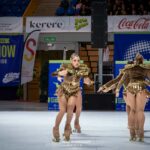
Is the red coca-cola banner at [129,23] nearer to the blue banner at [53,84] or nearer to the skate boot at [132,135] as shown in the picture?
the blue banner at [53,84]

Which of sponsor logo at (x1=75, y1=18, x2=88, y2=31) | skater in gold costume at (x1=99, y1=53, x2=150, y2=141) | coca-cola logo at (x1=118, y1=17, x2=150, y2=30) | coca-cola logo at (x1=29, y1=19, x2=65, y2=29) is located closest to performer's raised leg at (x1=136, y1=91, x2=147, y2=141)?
skater in gold costume at (x1=99, y1=53, x2=150, y2=141)

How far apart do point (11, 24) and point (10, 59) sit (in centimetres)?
152

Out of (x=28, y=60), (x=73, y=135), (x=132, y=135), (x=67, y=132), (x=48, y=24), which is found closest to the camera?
(x=67, y=132)

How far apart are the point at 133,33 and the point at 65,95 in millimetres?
10754

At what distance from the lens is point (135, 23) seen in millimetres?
17891

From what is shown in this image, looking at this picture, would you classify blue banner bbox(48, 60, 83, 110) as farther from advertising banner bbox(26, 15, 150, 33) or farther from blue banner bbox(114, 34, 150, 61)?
advertising banner bbox(26, 15, 150, 33)

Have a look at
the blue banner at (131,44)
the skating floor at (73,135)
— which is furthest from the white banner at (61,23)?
the skating floor at (73,135)

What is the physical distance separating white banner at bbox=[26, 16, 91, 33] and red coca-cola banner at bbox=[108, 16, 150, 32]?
3.10 feet

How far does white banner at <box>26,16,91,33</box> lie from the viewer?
1825 cm

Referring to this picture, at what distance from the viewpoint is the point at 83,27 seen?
18.2 m

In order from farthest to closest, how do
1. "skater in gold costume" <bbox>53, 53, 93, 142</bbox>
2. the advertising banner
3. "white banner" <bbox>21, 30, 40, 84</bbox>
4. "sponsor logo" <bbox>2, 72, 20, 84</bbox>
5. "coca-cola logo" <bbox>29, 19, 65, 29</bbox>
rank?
"sponsor logo" <bbox>2, 72, 20, 84</bbox>, "white banner" <bbox>21, 30, 40, 84</bbox>, "coca-cola logo" <bbox>29, 19, 65, 29</bbox>, the advertising banner, "skater in gold costume" <bbox>53, 53, 93, 142</bbox>

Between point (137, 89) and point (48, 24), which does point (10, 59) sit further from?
point (137, 89)

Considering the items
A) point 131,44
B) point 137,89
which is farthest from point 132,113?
point 131,44

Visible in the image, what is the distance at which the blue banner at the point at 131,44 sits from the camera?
17.6 metres
